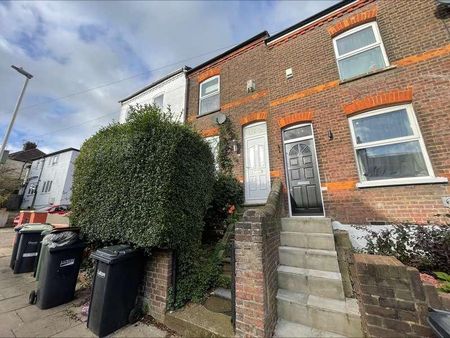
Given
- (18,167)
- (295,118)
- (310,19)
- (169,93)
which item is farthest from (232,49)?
(18,167)

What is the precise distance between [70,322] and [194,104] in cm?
819

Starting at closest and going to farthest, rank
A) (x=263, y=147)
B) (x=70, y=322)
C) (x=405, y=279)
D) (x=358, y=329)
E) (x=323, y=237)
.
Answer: (x=405, y=279) < (x=358, y=329) < (x=70, y=322) < (x=323, y=237) < (x=263, y=147)

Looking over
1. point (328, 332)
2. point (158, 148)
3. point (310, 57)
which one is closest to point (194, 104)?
point (310, 57)

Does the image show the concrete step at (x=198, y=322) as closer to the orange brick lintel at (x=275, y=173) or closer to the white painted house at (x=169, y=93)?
the orange brick lintel at (x=275, y=173)

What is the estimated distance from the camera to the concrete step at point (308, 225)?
424 cm

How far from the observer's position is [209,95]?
9.21 meters

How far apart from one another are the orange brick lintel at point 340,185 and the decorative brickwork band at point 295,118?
6.35ft

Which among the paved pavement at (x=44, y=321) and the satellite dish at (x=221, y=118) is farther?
the satellite dish at (x=221, y=118)

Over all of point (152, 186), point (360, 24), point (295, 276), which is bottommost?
point (295, 276)

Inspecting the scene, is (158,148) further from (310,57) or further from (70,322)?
(310,57)

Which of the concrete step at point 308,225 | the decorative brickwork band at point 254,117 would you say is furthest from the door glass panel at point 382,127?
the decorative brickwork band at point 254,117

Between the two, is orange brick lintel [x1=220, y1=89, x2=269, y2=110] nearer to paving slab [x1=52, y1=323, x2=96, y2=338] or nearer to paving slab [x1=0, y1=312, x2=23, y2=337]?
paving slab [x1=52, y1=323, x2=96, y2=338]

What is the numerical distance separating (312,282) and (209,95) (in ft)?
26.2

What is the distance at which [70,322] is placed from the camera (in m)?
3.40
